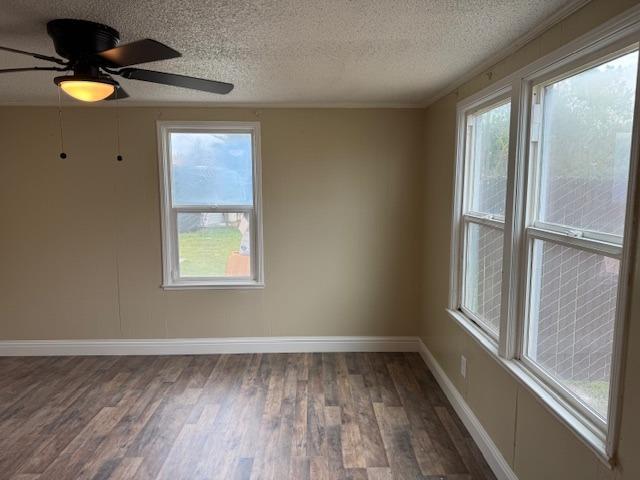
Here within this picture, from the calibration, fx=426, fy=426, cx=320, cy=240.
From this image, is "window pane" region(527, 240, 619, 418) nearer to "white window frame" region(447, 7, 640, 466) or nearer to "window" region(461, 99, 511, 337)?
"white window frame" region(447, 7, 640, 466)

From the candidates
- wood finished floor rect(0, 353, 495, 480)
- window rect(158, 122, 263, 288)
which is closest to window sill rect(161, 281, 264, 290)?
window rect(158, 122, 263, 288)

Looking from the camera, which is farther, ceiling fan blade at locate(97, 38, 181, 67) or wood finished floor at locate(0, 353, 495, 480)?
wood finished floor at locate(0, 353, 495, 480)

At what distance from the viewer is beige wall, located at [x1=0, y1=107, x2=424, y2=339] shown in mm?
3795

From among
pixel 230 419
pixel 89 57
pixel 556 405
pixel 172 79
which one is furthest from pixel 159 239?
pixel 556 405

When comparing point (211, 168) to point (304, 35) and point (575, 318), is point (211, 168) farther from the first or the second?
point (575, 318)

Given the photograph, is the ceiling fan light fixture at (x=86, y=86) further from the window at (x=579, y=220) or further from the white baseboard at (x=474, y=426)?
the white baseboard at (x=474, y=426)

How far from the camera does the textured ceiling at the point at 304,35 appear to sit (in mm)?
1698

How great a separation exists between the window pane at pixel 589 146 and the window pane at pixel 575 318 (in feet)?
0.52

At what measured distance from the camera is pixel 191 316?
4.02 m

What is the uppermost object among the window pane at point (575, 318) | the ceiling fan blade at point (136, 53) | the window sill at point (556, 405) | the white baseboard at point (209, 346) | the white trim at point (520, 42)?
the white trim at point (520, 42)

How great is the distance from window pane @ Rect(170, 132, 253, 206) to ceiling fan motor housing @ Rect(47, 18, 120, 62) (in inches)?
75.5

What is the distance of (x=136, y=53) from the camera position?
172 cm

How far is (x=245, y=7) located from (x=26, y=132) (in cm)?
307

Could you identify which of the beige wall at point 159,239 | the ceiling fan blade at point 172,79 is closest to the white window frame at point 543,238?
the beige wall at point 159,239
